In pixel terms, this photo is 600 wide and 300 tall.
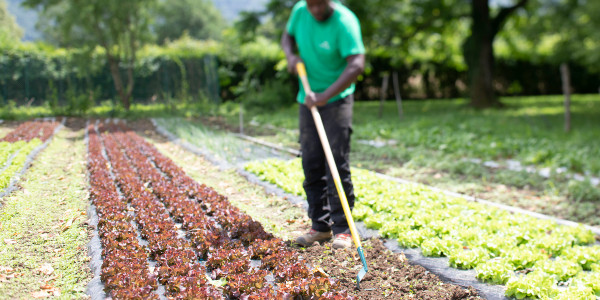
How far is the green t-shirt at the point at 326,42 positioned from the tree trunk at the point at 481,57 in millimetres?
13644

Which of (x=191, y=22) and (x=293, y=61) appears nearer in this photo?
(x=293, y=61)

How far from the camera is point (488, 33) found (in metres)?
15.3

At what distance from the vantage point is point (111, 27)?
11.9 meters

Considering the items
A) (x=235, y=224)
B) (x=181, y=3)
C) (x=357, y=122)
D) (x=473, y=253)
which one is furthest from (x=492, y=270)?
(x=181, y=3)

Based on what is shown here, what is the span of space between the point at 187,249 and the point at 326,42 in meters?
1.71

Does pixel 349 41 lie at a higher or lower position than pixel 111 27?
lower

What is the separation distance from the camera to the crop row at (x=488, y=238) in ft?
Answer: 9.36

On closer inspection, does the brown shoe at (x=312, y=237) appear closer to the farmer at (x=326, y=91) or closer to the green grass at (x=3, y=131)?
A: the farmer at (x=326, y=91)

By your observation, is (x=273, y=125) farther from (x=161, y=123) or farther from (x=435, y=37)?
(x=435, y=37)

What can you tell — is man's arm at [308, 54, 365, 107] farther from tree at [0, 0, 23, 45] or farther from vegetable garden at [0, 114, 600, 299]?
tree at [0, 0, 23, 45]

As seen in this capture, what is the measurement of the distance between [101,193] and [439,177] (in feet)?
13.7

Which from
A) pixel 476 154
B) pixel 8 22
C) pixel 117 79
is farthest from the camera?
pixel 8 22

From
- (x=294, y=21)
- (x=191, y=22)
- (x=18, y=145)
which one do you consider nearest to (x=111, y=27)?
(x=18, y=145)

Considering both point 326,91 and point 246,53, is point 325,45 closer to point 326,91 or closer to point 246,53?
point 326,91
